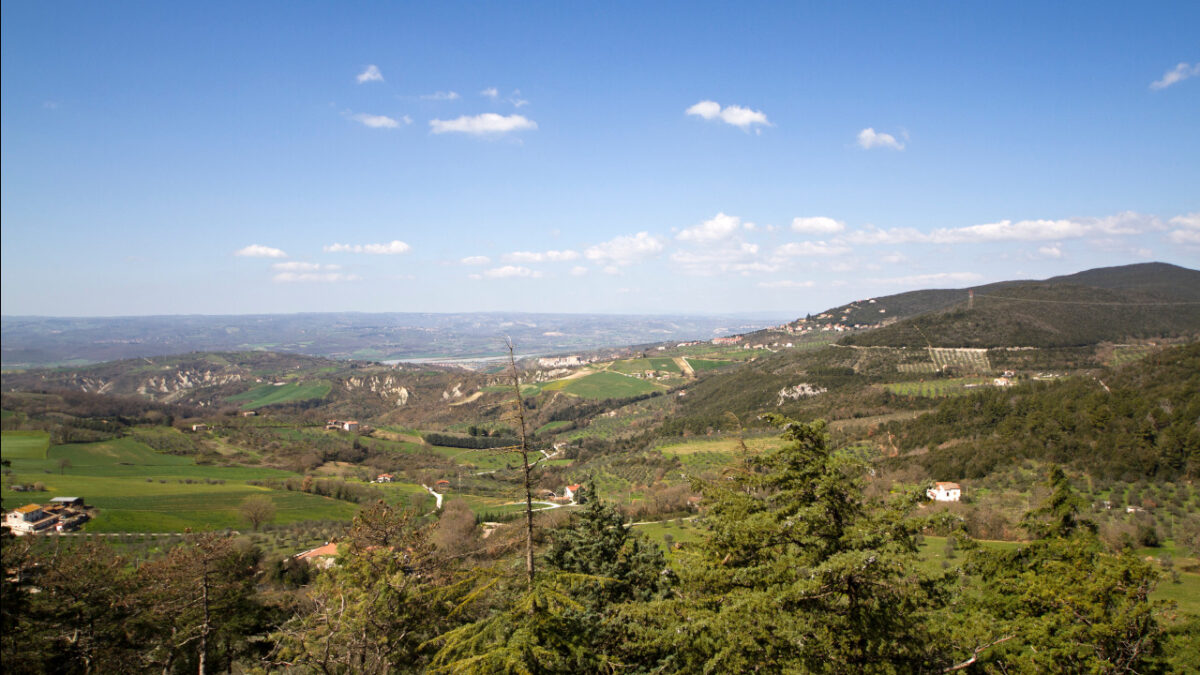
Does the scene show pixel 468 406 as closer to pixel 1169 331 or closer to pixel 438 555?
pixel 438 555

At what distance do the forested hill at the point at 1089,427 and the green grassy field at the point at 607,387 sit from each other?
195 feet

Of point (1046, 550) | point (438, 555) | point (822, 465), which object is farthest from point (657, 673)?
point (1046, 550)

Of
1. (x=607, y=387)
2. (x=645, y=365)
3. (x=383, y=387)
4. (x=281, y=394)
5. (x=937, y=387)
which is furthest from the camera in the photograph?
(x=645, y=365)

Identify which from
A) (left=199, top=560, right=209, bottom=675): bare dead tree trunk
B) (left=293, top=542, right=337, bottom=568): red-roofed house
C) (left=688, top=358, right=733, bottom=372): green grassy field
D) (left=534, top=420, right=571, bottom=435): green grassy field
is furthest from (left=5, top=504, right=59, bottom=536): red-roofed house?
(left=688, top=358, right=733, bottom=372): green grassy field

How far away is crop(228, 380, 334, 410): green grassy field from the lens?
4304 inches

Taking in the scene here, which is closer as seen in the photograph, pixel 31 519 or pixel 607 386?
pixel 31 519

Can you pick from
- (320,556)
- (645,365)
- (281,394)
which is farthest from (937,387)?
(281,394)

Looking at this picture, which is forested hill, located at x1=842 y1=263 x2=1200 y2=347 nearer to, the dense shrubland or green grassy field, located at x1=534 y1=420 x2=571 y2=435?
green grassy field, located at x1=534 y1=420 x2=571 y2=435

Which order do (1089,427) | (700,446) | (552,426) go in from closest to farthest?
1. (1089,427)
2. (700,446)
3. (552,426)

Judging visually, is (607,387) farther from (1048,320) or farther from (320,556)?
(320,556)

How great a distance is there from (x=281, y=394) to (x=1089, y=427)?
432ft

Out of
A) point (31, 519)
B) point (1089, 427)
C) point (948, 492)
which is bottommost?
point (948, 492)

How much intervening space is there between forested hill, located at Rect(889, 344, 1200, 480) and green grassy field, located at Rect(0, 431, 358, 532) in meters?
51.8

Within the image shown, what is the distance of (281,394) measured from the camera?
117 m
